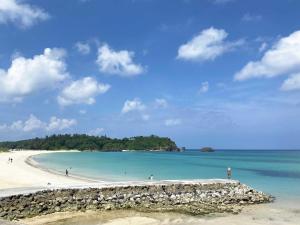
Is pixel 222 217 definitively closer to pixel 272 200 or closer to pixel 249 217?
pixel 249 217

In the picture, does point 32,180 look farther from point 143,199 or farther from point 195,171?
point 195,171

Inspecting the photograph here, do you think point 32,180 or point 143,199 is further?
point 32,180

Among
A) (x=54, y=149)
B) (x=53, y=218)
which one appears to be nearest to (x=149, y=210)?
(x=53, y=218)

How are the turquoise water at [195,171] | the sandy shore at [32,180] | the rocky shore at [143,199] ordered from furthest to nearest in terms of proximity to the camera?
the turquoise water at [195,171], the sandy shore at [32,180], the rocky shore at [143,199]

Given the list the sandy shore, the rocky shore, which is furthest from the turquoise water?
the rocky shore

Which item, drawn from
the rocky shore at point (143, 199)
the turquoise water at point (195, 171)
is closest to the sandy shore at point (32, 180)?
the rocky shore at point (143, 199)

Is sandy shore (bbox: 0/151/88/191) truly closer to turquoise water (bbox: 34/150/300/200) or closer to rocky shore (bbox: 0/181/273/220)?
rocky shore (bbox: 0/181/273/220)

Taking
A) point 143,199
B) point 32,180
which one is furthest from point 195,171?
point 143,199

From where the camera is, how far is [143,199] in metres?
21.2

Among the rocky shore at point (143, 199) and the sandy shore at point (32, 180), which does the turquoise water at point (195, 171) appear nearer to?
the sandy shore at point (32, 180)

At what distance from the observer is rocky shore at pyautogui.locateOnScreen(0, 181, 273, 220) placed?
58.4 feet

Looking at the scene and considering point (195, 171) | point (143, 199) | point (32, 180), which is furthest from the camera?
point (195, 171)

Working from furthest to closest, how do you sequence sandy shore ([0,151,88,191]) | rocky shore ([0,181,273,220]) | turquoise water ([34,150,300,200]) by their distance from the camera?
1. turquoise water ([34,150,300,200])
2. sandy shore ([0,151,88,191])
3. rocky shore ([0,181,273,220])

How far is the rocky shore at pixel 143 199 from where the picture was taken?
17812mm
